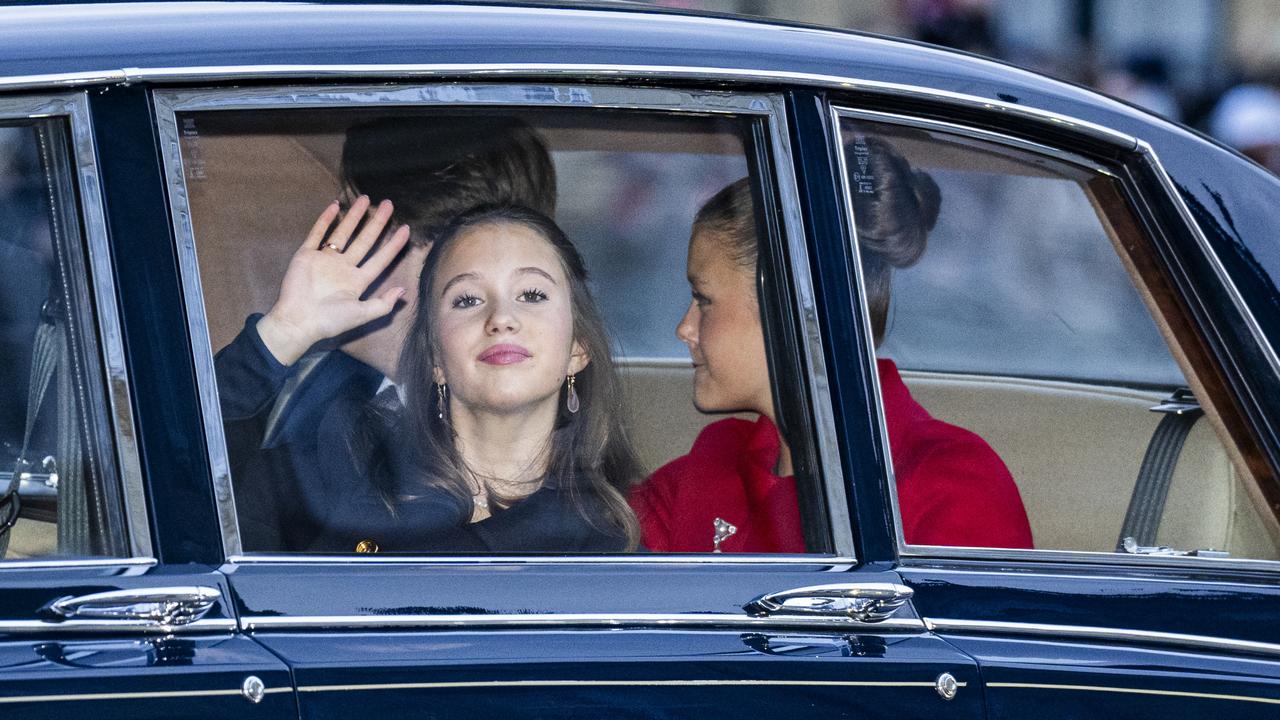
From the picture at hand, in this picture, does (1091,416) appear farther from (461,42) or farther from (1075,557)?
(461,42)

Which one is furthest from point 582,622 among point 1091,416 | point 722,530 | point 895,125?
point 1091,416

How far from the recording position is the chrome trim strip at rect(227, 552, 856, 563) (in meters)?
1.85

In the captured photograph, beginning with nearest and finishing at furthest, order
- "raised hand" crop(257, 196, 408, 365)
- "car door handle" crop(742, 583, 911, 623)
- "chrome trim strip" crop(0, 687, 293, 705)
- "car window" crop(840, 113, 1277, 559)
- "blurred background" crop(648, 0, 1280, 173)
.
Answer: "chrome trim strip" crop(0, 687, 293, 705) → "car door handle" crop(742, 583, 911, 623) → "raised hand" crop(257, 196, 408, 365) → "car window" crop(840, 113, 1277, 559) → "blurred background" crop(648, 0, 1280, 173)

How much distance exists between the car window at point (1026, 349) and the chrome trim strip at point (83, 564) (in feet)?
3.06

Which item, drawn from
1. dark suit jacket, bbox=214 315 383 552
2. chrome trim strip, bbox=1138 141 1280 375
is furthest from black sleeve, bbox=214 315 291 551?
chrome trim strip, bbox=1138 141 1280 375

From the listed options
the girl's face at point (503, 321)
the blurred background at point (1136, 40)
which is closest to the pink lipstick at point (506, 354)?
the girl's face at point (503, 321)

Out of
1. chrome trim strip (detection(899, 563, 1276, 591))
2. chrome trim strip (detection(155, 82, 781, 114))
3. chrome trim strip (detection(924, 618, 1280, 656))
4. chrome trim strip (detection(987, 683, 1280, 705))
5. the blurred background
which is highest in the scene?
the blurred background

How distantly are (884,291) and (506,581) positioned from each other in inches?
26.5

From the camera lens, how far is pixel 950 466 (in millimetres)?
2201

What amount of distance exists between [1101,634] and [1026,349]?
589 millimetres

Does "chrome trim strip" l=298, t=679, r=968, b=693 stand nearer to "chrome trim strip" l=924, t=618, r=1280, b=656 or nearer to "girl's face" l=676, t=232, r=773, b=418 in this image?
"chrome trim strip" l=924, t=618, r=1280, b=656

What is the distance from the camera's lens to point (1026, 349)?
2449 millimetres

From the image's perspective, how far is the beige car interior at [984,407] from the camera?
1.93m

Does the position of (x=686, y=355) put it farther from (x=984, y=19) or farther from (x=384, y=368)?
(x=984, y=19)
